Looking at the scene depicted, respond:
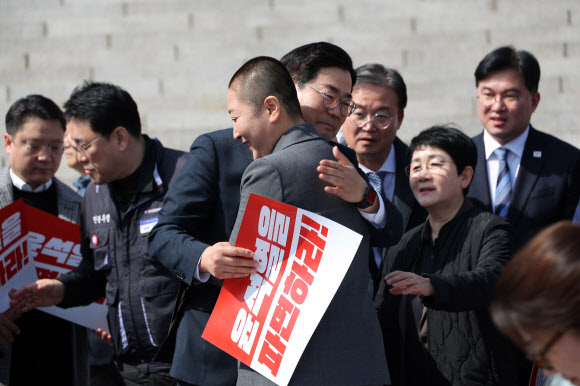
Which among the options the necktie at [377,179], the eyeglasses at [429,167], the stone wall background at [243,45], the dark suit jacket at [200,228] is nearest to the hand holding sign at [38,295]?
the dark suit jacket at [200,228]

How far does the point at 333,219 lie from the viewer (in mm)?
1846

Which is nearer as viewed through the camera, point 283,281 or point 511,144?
point 283,281

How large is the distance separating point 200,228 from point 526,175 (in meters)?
1.55

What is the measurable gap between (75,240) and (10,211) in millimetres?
365

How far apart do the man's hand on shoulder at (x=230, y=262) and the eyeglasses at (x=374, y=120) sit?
60.2 inches

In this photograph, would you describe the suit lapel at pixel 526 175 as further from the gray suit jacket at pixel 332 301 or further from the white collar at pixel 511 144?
the gray suit jacket at pixel 332 301

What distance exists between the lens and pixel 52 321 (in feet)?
11.1

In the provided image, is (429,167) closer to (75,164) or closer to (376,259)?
(376,259)

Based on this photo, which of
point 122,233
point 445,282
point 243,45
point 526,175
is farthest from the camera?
point 243,45

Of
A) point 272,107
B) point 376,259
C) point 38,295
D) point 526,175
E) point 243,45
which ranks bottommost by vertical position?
point 38,295

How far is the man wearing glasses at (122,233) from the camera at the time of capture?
2.57m

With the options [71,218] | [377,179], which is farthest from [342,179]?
[71,218]

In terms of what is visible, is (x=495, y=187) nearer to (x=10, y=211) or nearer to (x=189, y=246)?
(x=189, y=246)

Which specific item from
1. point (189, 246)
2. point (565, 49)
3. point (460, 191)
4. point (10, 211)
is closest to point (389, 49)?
point (565, 49)
